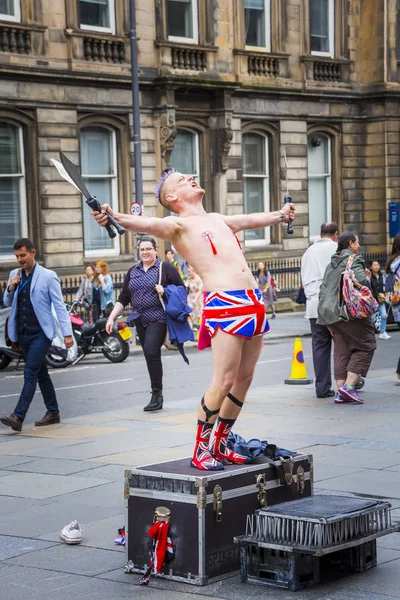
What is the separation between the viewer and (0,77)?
25719 millimetres

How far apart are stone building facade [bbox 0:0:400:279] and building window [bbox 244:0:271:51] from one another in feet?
0.13

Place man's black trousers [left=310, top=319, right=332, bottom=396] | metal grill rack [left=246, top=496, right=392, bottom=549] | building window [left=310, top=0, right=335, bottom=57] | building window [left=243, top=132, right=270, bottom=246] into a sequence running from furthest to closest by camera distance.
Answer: building window [left=310, top=0, right=335, bottom=57] < building window [left=243, top=132, right=270, bottom=246] < man's black trousers [left=310, top=319, right=332, bottom=396] < metal grill rack [left=246, top=496, right=392, bottom=549]

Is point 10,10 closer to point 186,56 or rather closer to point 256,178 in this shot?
point 186,56

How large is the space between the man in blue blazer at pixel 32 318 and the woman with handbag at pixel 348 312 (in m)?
2.95

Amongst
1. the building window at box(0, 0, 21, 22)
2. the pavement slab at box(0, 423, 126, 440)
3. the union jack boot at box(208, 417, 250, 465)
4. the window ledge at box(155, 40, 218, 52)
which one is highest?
the building window at box(0, 0, 21, 22)

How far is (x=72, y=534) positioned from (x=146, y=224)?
1.89 m

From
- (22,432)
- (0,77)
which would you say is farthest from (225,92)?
(22,432)

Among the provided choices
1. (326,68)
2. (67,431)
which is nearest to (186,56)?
(326,68)

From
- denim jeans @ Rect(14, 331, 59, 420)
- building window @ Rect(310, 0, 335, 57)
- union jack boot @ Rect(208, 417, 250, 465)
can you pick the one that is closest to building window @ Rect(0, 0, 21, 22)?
building window @ Rect(310, 0, 335, 57)

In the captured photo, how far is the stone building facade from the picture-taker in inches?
1061

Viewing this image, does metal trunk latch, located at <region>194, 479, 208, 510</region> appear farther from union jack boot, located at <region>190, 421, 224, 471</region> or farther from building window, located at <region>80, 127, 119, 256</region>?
building window, located at <region>80, 127, 119, 256</region>

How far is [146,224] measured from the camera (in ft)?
22.7

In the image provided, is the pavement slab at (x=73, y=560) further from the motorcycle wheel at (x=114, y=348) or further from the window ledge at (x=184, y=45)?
the window ledge at (x=184, y=45)

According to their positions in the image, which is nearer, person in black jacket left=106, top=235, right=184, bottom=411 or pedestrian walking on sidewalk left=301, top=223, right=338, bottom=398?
person in black jacket left=106, top=235, right=184, bottom=411
